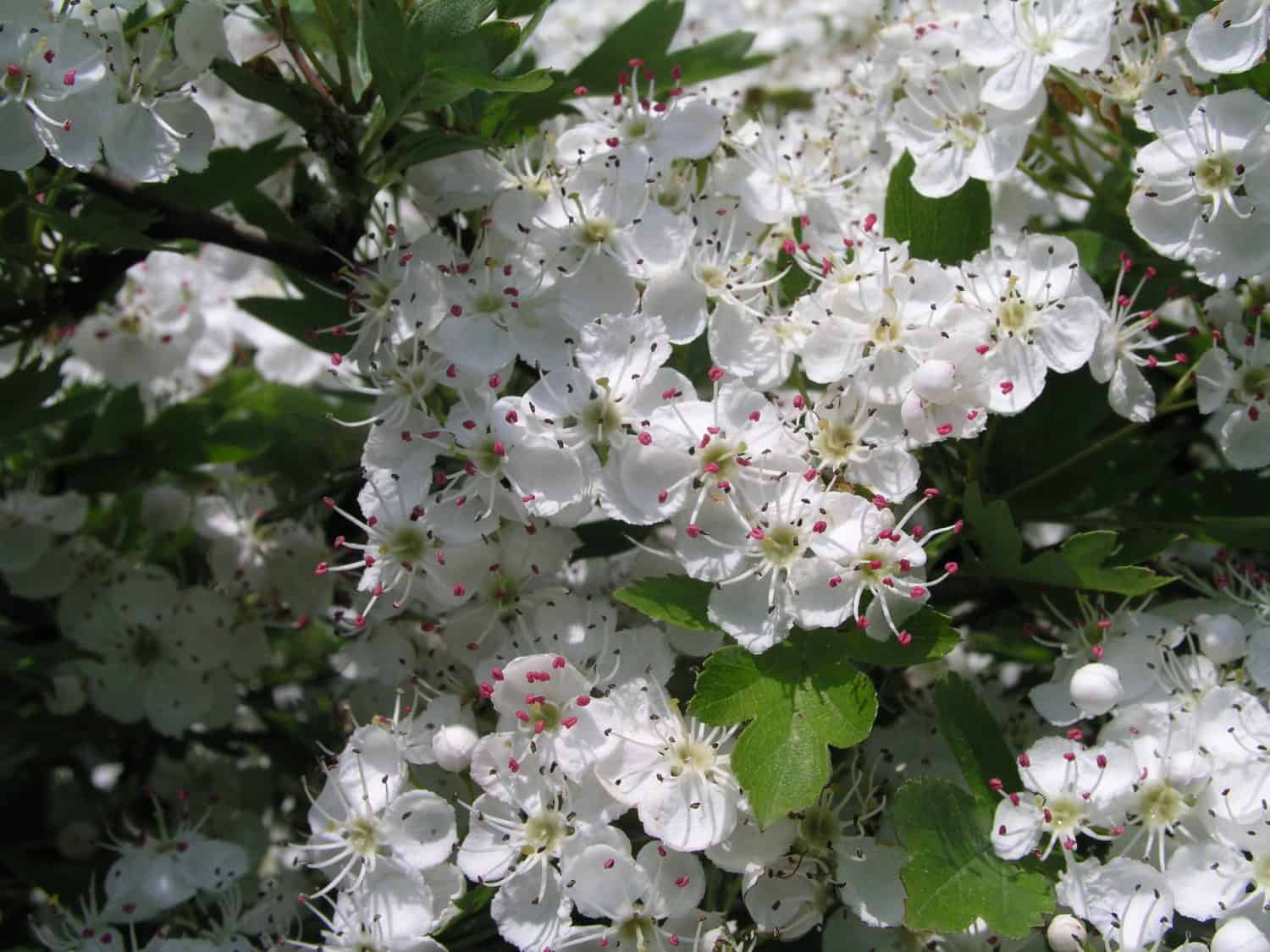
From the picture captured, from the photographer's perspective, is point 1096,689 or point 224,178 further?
point 224,178

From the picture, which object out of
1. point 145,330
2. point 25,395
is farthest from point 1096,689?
point 145,330

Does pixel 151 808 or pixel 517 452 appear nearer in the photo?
pixel 517 452

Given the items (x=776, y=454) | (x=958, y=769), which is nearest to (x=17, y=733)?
(x=776, y=454)

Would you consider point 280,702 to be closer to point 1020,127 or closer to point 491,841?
point 491,841

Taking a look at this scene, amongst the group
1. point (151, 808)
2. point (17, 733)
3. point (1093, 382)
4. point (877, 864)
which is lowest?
point (151, 808)

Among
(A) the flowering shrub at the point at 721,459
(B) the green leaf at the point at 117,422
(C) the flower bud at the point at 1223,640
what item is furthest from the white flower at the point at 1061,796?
(B) the green leaf at the point at 117,422

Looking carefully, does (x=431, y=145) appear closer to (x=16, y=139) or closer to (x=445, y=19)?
(x=445, y=19)

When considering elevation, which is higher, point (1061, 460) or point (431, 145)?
point (431, 145)

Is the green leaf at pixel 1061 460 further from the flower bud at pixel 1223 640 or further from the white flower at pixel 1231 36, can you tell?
the white flower at pixel 1231 36
